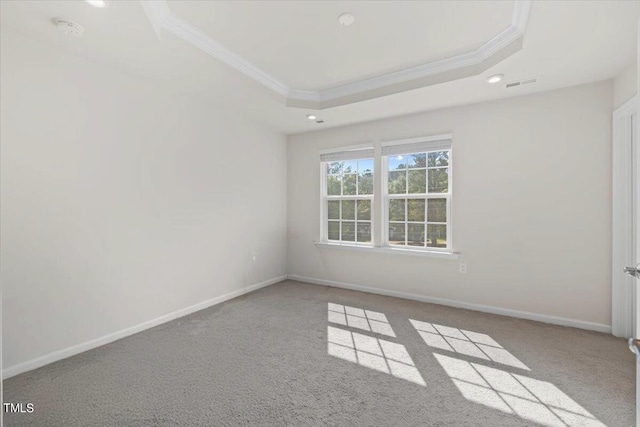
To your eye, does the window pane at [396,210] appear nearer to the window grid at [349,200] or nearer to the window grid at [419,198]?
the window grid at [419,198]

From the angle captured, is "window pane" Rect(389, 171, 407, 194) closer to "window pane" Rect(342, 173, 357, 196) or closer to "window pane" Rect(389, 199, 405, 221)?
"window pane" Rect(389, 199, 405, 221)

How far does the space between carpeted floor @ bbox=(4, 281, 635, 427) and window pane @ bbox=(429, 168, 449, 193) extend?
1.55 metres

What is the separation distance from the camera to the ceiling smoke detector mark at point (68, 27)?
2.06 metres

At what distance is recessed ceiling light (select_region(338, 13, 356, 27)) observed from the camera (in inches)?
88.1

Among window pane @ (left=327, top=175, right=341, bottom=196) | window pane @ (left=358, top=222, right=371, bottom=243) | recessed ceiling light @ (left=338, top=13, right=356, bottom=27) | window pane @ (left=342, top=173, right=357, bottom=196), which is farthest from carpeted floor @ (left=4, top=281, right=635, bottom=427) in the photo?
recessed ceiling light @ (left=338, top=13, right=356, bottom=27)

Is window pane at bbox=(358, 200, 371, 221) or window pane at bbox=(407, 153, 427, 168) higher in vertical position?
window pane at bbox=(407, 153, 427, 168)

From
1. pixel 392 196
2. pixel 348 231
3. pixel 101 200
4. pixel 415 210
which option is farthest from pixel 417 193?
pixel 101 200

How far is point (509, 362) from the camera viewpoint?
7.83 feet

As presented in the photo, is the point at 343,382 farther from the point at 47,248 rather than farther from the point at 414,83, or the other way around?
the point at 414,83

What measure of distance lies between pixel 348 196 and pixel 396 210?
76cm

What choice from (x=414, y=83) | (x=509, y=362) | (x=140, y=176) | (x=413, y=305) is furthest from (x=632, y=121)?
(x=140, y=176)

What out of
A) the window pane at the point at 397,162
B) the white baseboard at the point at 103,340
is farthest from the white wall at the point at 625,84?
the white baseboard at the point at 103,340

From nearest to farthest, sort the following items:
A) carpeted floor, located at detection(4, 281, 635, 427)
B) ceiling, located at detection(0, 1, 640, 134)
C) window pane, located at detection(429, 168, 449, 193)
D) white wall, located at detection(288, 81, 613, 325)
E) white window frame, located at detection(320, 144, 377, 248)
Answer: carpeted floor, located at detection(4, 281, 635, 427) → ceiling, located at detection(0, 1, 640, 134) → white wall, located at detection(288, 81, 613, 325) → window pane, located at detection(429, 168, 449, 193) → white window frame, located at detection(320, 144, 377, 248)

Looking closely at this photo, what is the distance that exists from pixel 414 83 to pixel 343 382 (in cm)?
280
